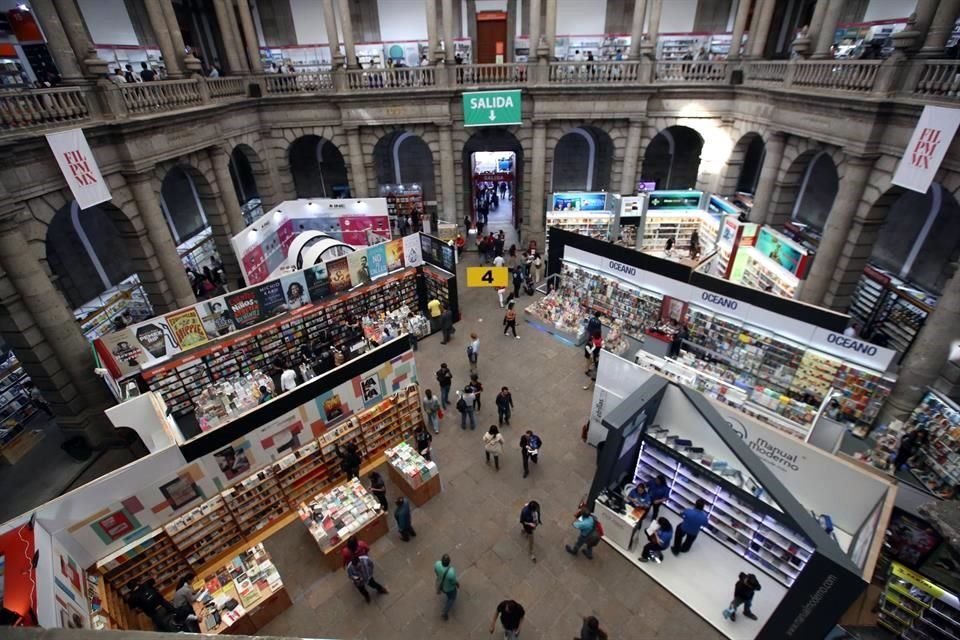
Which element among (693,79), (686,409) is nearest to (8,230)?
(686,409)

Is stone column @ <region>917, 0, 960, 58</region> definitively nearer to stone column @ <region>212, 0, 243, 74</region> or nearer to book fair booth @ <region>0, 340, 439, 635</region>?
book fair booth @ <region>0, 340, 439, 635</region>

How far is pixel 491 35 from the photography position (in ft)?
74.6

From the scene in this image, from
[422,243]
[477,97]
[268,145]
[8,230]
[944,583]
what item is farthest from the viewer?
[268,145]

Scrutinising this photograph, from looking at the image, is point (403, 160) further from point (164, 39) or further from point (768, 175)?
point (768, 175)

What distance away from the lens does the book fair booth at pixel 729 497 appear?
7.94 m

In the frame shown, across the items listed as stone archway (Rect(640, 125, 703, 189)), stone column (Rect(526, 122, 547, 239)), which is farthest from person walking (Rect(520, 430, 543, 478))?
stone archway (Rect(640, 125, 703, 189))

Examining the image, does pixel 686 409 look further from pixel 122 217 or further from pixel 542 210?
pixel 122 217

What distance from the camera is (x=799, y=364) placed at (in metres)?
12.5

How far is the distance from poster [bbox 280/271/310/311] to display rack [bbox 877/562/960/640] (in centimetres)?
1521

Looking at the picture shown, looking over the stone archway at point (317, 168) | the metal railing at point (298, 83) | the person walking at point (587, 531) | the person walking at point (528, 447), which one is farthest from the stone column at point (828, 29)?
the stone archway at point (317, 168)

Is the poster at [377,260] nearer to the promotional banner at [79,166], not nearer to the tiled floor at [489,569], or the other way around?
the tiled floor at [489,569]

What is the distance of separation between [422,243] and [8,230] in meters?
10.7

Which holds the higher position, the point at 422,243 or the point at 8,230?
the point at 8,230

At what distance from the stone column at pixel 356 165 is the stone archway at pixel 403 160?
4.37 meters
